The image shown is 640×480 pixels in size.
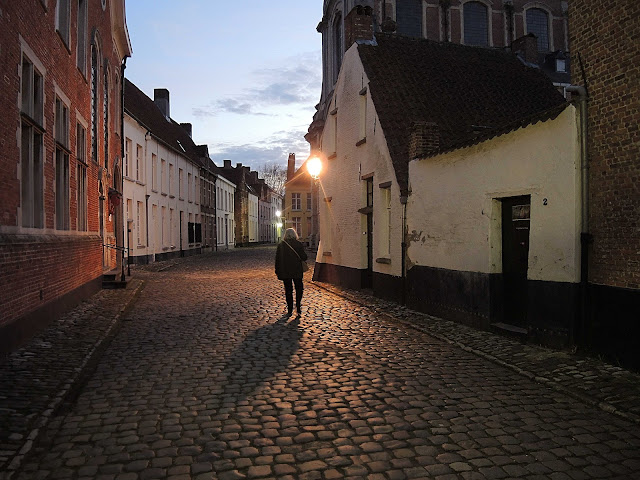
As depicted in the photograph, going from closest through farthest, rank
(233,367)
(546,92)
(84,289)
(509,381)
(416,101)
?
(509,381) → (233,367) → (84,289) → (416,101) → (546,92)

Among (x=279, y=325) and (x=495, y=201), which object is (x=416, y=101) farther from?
(x=279, y=325)

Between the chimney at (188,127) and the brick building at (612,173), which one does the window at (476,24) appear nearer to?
the chimney at (188,127)

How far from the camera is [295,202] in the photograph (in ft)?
192

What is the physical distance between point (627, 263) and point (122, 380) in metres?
5.56

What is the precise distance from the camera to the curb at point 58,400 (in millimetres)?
3615

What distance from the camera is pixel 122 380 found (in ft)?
19.0

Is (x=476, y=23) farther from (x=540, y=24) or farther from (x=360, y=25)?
(x=360, y=25)

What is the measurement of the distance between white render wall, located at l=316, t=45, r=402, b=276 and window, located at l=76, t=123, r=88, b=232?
6.82m

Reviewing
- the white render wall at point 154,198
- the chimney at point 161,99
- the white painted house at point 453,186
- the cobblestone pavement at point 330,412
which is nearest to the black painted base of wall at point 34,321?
the cobblestone pavement at point 330,412

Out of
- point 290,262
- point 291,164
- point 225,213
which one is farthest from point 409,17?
point 291,164

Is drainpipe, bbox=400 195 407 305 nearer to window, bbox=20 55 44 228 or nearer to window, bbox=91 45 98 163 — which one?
window, bbox=20 55 44 228

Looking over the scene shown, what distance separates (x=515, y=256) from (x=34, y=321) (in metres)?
7.08

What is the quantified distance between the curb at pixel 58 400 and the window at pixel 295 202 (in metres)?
48.8

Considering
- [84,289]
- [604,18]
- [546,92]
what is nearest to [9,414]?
[604,18]
